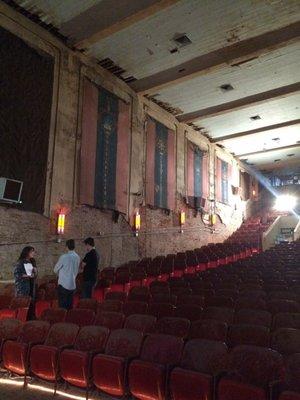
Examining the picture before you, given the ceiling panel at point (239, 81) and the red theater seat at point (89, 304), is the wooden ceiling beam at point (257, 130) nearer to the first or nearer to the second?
the ceiling panel at point (239, 81)

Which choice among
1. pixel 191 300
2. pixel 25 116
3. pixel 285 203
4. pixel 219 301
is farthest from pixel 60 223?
pixel 285 203

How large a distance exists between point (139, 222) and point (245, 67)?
224 inches

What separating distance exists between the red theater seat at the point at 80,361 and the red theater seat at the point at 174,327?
0.61 m

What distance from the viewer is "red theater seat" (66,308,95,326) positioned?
459 centimetres

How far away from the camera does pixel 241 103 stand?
44.2ft

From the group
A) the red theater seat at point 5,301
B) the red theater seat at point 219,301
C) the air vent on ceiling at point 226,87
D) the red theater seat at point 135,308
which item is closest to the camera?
the red theater seat at point 135,308

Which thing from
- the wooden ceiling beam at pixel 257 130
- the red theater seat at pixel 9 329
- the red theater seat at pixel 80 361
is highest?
the wooden ceiling beam at pixel 257 130

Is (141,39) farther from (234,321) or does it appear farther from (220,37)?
(234,321)

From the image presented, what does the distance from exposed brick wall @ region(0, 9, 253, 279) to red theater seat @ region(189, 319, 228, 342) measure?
5078 mm

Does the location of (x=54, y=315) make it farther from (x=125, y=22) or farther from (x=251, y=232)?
(x=251, y=232)

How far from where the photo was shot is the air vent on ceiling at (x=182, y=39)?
9680 mm

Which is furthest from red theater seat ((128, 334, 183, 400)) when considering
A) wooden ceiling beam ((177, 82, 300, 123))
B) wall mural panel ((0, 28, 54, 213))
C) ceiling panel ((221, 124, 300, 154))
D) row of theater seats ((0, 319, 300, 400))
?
ceiling panel ((221, 124, 300, 154))

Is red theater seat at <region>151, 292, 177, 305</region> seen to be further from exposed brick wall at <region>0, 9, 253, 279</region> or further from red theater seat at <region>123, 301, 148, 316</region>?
exposed brick wall at <region>0, 9, 253, 279</region>

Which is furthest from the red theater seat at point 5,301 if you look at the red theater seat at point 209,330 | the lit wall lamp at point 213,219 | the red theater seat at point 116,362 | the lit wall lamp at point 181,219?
the lit wall lamp at point 213,219
